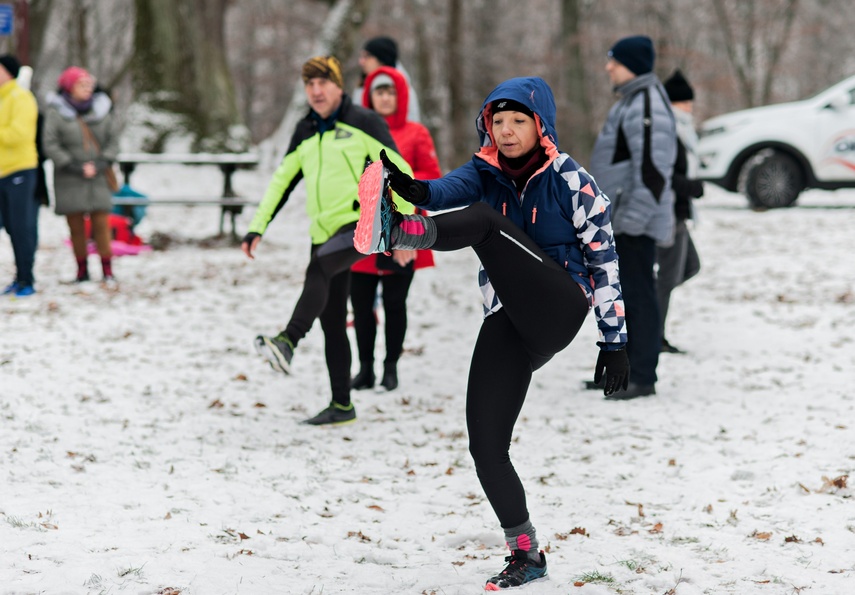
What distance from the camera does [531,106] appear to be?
3314mm

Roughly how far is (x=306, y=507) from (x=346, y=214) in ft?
5.76

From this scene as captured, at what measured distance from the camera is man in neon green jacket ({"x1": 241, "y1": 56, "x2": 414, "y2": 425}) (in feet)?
17.7

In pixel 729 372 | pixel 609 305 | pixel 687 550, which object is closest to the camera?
pixel 609 305

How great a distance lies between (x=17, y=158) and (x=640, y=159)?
5908 millimetres

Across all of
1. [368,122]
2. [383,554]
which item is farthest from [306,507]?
[368,122]

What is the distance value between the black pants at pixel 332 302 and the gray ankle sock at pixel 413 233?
231 centimetres

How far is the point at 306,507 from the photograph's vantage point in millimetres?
4535

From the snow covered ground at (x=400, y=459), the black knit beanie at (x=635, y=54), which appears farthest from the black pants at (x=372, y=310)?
the black knit beanie at (x=635, y=54)

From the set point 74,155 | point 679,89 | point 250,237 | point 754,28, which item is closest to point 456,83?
point 754,28

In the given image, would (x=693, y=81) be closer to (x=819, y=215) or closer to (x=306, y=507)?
(x=819, y=215)

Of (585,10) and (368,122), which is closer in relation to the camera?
(368,122)

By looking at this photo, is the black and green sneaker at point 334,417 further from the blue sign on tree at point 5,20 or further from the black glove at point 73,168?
the blue sign on tree at point 5,20

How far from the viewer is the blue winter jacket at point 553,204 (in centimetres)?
337

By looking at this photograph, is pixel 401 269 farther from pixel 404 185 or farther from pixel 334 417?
pixel 404 185
